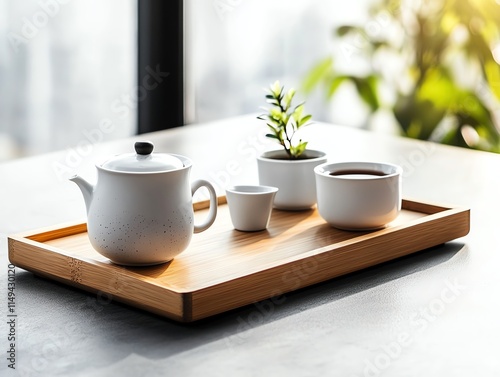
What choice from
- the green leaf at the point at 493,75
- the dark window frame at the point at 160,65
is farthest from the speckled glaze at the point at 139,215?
the green leaf at the point at 493,75

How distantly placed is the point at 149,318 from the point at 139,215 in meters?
0.14

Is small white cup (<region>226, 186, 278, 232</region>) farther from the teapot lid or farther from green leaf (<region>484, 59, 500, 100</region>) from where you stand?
green leaf (<region>484, 59, 500, 100</region>)

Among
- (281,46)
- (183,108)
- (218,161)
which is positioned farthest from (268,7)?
(218,161)

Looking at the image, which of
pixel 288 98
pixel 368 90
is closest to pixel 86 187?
pixel 288 98

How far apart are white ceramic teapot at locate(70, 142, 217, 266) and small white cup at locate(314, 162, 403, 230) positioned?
0.26 meters

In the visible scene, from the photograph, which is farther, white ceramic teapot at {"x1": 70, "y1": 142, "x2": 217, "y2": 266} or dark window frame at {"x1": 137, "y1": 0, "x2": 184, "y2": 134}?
dark window frame at {"x1": 137, "y1": 0, "x2": 184, "y2": 134}

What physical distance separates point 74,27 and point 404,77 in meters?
1.36

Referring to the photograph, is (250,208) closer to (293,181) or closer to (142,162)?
(293,181)

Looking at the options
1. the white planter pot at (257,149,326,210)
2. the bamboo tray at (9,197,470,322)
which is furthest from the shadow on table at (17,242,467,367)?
the white planter pot at (257,149,326,210)

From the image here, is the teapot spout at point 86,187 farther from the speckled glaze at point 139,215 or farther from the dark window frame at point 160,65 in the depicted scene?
the dark window frame at point 160,65

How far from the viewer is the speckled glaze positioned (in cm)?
114

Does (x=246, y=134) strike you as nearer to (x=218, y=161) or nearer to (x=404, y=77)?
(x=218, y=161)

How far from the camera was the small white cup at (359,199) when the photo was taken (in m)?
1.31

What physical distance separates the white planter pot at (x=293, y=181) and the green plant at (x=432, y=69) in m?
2.03
